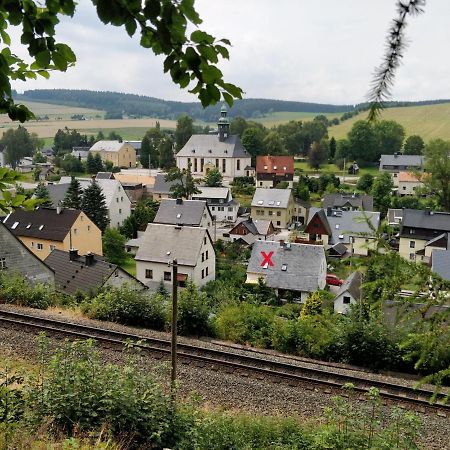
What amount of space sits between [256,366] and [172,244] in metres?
18.5

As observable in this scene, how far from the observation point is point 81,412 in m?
6.21

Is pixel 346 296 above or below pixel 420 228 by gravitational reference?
below

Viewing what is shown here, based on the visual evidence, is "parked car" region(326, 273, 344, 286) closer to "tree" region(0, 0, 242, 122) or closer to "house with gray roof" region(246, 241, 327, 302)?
"house with gray roof" region(246, 241, 327, 302)

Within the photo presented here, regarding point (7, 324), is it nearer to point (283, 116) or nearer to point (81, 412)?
point (81, 412)

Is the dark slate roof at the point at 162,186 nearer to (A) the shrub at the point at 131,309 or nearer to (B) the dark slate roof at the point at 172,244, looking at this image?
(B) the dark slate roof at the point at 172,244

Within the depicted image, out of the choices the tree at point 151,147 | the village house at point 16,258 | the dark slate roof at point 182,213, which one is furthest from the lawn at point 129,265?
the tree at point 151,147

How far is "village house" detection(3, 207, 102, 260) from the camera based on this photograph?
3088 cm

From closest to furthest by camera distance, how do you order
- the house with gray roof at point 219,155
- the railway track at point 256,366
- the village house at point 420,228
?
the railway track at point 256,366 < the village house at point 420,228 < the house with gray roof at point 219,155

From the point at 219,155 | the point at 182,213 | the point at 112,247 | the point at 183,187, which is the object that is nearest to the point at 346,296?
the point at 182,213

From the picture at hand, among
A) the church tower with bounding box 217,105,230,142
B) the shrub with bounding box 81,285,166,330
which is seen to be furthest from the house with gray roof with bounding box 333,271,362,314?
the church tower with bounding box 217,105,230,142

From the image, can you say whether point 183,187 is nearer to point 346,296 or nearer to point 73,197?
point 73,197

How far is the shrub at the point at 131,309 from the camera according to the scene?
13.2 m

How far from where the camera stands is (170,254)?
28.4 metres

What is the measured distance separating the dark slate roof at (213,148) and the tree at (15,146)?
3498 centimetres
